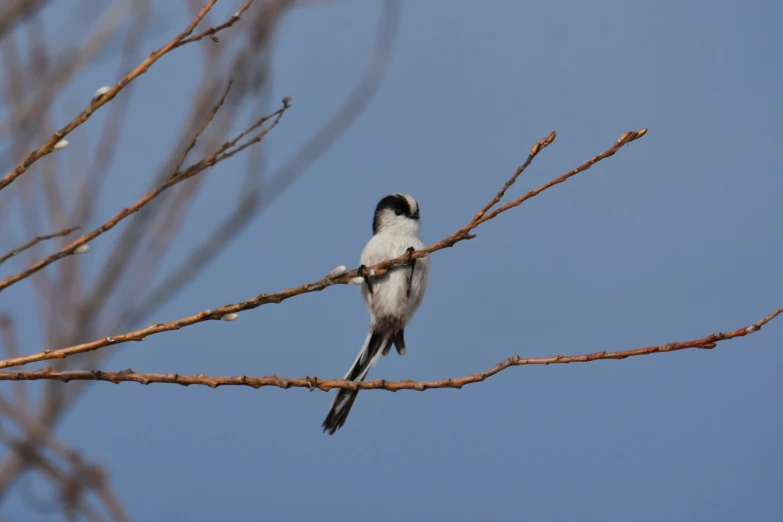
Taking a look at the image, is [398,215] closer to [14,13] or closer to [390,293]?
[390,293]

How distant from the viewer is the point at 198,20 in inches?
65.3

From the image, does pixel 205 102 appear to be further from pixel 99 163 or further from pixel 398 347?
pixel 398 347

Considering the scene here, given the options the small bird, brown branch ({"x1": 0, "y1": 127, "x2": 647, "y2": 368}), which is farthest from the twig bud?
the small bird

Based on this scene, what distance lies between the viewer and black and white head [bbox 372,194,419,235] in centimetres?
368

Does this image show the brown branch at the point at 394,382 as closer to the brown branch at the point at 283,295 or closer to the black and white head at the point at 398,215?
the brown branch at the point at 283,295

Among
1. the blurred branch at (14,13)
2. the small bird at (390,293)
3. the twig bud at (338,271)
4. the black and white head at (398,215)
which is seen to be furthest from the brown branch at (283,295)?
the black and white head at (398,215)

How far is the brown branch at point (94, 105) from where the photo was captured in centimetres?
157

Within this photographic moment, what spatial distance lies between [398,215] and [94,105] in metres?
2.23

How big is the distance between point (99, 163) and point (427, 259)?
155 cm

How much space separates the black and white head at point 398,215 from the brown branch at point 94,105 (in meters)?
2.03

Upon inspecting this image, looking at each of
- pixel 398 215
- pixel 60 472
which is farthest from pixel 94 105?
pixel 398 215

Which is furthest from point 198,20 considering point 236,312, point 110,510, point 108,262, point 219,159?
point 110,510

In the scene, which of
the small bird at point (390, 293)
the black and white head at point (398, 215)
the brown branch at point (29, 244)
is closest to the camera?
the brown branch at point (29, 244)

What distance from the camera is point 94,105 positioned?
163 centimetres
